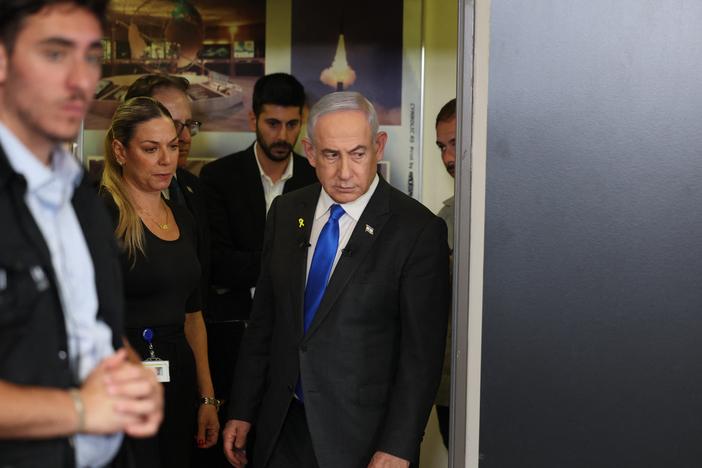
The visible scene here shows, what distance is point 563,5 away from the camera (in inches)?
118

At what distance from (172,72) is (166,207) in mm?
1698

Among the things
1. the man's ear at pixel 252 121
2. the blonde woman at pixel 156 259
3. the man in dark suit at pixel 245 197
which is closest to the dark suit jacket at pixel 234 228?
the man in dark suit at pixel 245 197

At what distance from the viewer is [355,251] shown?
3045 mm

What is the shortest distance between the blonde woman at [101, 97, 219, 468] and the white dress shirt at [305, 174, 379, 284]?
49cm

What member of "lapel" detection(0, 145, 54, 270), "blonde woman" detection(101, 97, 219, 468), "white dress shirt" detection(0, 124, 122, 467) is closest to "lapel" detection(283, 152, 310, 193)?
"blonde woman" detection(101, 97, 219, 468)

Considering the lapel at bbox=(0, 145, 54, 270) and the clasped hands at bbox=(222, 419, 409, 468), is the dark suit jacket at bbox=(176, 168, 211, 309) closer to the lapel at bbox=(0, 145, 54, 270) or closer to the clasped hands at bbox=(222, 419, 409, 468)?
the clasped hands at bbox=(222, 419, 409, 468)

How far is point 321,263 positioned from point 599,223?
2.93 feet

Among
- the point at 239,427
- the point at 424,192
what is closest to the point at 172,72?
the point at 424,192

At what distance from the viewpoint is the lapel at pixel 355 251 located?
9.88ft

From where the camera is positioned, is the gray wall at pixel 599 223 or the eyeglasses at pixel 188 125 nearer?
the gray wall at pixel 599 223

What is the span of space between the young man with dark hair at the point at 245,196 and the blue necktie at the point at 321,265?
1372 mm

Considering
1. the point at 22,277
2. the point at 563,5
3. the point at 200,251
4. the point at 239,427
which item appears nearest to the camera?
the point at 22,277

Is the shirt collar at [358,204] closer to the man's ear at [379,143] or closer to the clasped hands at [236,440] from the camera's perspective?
the man's ear at [379,143]

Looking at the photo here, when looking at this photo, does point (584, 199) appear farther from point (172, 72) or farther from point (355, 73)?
point (172, 72)
